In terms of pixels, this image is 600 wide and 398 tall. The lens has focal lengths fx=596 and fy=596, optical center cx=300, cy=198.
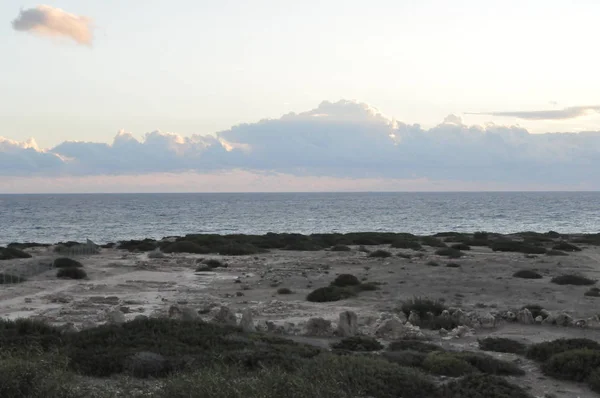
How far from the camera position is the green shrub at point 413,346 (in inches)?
577

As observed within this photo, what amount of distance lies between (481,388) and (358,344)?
171 inches

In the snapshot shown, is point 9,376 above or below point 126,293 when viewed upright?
above

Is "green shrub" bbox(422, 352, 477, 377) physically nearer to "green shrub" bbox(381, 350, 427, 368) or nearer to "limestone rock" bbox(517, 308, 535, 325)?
"green shrub" bbox(381, 350, 427, 368)

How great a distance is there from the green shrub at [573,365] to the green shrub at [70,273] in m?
23.4

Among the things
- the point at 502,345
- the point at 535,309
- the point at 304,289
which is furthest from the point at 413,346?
the point at 304,289

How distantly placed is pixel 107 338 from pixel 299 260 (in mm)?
25734

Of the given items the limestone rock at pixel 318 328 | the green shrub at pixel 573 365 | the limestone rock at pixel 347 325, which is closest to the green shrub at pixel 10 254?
the limestone rock at pixel 318 328

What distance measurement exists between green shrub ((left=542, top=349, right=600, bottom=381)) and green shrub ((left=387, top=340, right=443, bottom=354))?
2.73 metres

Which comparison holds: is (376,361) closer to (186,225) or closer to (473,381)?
(473,381)

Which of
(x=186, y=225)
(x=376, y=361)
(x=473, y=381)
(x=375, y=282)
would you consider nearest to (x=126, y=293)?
(x=375, y=282)

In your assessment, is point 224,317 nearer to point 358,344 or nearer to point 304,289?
point 358,344

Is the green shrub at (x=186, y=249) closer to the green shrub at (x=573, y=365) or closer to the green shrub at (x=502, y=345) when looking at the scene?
the green shrub at (x=502, y=345)

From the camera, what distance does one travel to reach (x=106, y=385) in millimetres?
10742

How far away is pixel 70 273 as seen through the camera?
29703 millimetres
